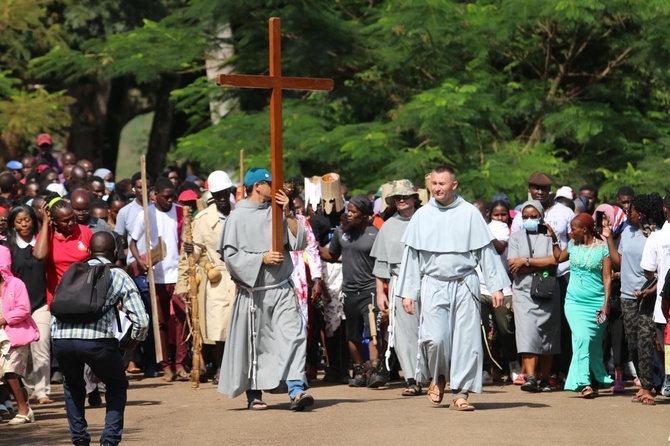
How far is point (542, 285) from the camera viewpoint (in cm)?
1430

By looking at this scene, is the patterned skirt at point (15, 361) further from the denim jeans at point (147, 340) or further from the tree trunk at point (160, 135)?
the tree trunk at point (160, 135)

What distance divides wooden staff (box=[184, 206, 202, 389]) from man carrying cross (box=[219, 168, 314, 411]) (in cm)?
208

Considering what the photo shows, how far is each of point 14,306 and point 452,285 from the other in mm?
3692

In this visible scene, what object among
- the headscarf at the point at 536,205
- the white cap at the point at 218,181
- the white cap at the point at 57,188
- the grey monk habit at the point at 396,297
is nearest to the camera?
the grey monk habit at the point at 396,297

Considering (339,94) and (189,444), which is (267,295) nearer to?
(189,444)

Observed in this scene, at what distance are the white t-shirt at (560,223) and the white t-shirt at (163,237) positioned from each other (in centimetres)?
383

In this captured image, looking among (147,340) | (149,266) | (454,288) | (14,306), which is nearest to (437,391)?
(454,288)

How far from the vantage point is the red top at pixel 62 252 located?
1288 centimetres

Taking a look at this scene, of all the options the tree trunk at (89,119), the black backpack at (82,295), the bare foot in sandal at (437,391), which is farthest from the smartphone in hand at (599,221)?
the tree trunk at (89,119)

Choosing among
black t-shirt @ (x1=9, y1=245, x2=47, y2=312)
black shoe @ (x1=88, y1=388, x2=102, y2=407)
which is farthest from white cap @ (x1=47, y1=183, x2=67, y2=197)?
black shoe @ (x1=88, y1=388, x2=102, y2=407)

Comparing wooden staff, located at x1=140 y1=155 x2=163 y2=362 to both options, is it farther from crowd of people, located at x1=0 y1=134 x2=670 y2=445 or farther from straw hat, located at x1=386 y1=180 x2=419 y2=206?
straw hat, located at x1=386 y1=180 x2=419 y2=206

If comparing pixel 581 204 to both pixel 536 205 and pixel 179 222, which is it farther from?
pixel 179 222

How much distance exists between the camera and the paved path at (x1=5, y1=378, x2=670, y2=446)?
10.6 meters

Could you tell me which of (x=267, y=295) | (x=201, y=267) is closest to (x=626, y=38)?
(x=201, y=267)
